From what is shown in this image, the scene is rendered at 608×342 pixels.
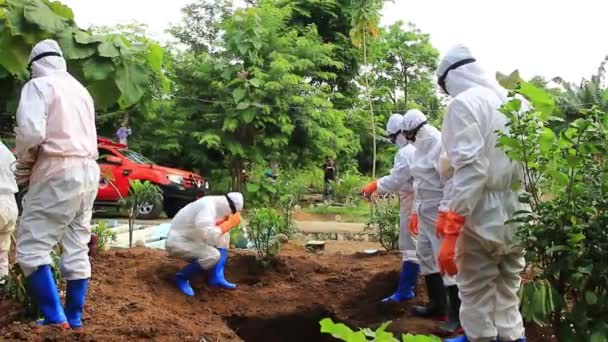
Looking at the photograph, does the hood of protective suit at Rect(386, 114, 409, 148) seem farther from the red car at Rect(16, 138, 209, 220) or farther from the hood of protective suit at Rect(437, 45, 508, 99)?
the red car at Rect(16, 138, 209, 220)

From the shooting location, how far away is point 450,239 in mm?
3221

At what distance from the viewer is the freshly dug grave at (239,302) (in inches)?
155

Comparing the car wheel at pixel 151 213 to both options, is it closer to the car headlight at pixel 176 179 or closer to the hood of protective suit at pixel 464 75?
the car headlight at pixel 176 179

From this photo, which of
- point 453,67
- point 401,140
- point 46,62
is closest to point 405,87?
point 401,140

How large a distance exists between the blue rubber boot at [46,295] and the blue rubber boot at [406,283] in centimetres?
294

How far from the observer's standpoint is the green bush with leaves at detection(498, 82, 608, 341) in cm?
228

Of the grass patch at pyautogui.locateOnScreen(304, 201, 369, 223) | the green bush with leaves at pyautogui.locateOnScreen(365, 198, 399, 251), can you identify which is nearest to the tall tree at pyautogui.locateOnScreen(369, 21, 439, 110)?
the grass patch at pyautogui.locateOnScreen(304, 201, 369, 223)

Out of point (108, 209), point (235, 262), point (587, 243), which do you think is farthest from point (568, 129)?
point (108, 209)

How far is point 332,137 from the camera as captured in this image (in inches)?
633

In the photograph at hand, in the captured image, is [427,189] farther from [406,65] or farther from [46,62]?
[406,65]

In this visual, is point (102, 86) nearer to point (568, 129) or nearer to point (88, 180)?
point (88, 180)

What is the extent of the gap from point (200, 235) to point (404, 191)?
1838 mm

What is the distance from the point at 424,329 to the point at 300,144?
37.7 feet

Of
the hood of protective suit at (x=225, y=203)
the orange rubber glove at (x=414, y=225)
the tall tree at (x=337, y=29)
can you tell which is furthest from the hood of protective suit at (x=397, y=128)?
the tall tree at (x=337, y=29)
